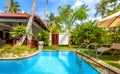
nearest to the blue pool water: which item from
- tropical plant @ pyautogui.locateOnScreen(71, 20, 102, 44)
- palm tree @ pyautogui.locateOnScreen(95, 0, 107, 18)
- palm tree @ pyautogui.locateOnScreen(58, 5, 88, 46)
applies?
tropical plant @ pyautogui.locateOnScreen(71, 20, 102, 44)

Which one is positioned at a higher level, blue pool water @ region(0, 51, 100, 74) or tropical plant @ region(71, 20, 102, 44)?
tropical plant @ region(71, 20, 102, 44)

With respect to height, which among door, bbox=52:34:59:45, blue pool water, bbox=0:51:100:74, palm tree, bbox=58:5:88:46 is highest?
palm tree, bbox=58:5:88:46

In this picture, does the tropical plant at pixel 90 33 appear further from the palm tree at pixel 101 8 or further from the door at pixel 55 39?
the palm tree at pixel 101 8

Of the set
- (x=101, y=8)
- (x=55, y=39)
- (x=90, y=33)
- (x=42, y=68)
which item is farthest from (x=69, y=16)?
(x=42, y=68)

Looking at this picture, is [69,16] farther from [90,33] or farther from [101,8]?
[101,8]

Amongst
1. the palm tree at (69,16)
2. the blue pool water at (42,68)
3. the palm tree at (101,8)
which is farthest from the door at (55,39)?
the blue pool water at (42,68)

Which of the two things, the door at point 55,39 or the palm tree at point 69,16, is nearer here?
the palm tree at point 69,16

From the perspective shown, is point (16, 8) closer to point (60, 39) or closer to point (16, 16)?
point (60, 39)

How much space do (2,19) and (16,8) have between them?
3264 cm

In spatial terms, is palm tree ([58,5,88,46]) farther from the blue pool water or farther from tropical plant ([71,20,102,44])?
the blue pool water

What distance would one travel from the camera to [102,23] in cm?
1262

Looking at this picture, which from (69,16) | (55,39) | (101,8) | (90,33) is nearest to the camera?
(90,33)

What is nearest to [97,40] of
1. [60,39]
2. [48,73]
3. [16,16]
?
[60,39]

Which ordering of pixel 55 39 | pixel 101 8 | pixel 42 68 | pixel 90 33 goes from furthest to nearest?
1. pixel 101 8
2. pixel 55 39
3. pixel 90 33
4. pixel 42 68
